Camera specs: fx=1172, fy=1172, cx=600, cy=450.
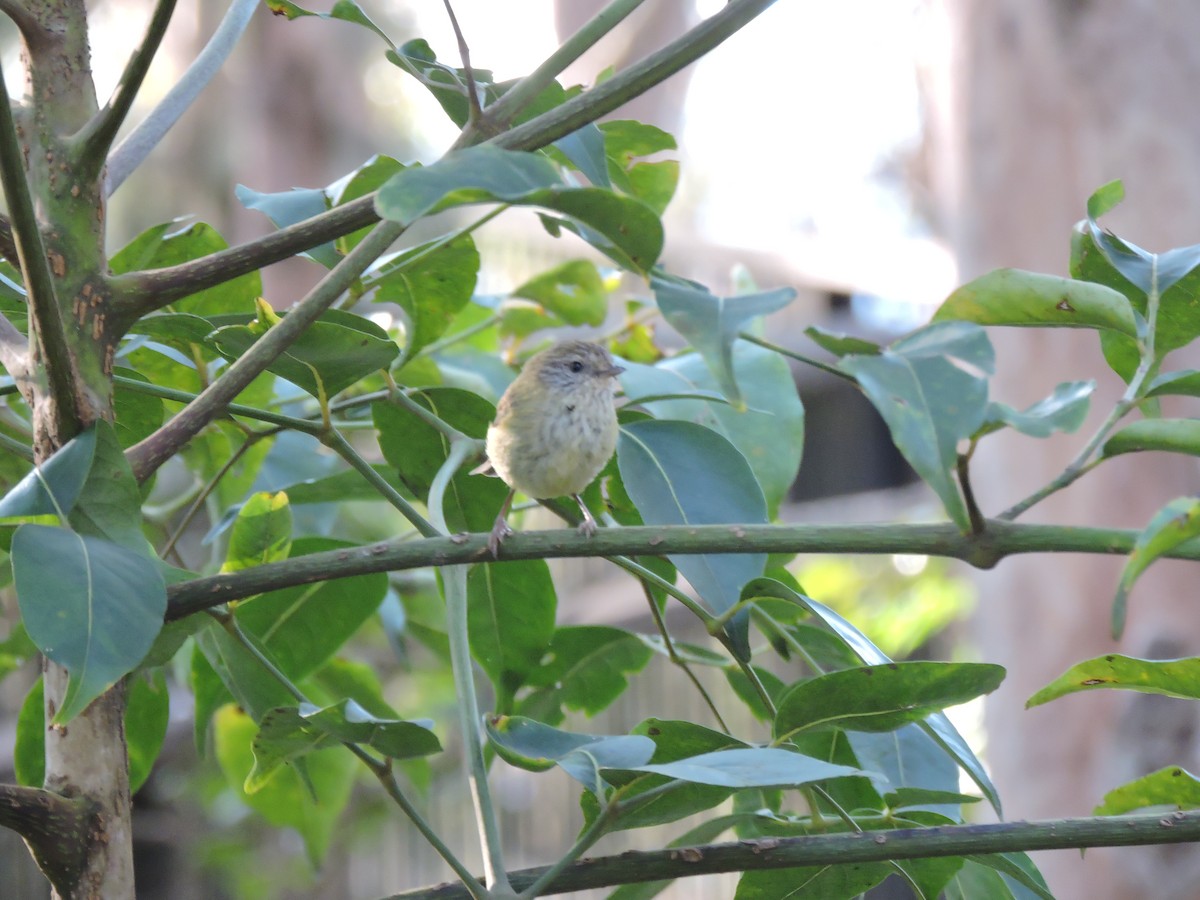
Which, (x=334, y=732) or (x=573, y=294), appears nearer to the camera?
(x=334, y=732)

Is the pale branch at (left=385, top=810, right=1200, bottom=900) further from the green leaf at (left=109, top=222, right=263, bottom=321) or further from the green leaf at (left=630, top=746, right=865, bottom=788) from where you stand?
the green leaf at (left=109, top=222, right=263, bottom=321)

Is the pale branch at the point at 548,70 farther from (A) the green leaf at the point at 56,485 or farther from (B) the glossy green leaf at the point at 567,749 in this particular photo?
(B) the glossy green leaf at the point at 567,749

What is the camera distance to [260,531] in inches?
46.9

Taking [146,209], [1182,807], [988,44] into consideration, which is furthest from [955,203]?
[146,209]

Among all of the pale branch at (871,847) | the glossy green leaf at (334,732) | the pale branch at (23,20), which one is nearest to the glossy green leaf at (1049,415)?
the pale branch at (871,847)

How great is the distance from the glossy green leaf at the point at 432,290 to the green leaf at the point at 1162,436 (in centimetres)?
73

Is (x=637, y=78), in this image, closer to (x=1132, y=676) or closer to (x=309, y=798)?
(x=1132, y=676)

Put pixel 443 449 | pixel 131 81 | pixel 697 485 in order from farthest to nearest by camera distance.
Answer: pixel 443 449 → pixel 697 485 → pixel 131 81

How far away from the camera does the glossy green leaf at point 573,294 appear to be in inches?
71.6

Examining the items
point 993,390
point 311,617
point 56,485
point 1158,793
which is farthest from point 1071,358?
point 56,485

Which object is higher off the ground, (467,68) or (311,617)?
(467,68)

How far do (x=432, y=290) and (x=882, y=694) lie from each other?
70 centimetres

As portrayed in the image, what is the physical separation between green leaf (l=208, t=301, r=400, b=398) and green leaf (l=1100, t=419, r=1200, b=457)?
23.4 inches

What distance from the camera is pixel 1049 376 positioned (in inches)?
189
